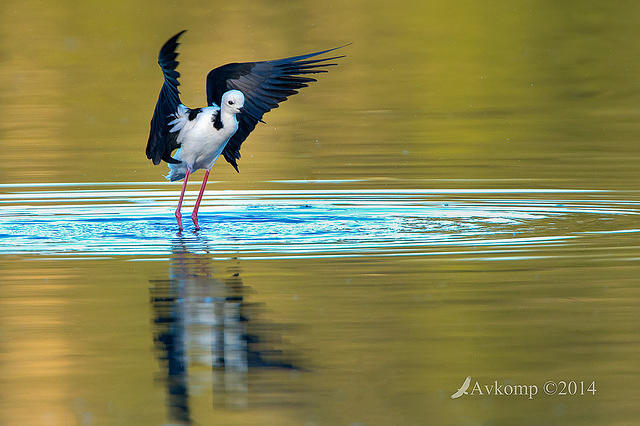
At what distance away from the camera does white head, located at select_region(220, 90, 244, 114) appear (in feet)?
47.1

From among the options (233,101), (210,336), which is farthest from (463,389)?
(233,101)

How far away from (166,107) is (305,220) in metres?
1.82

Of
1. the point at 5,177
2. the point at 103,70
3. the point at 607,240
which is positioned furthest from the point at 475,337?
the point at 103,70

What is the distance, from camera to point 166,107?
14773mm

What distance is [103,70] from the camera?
3738 centimetres

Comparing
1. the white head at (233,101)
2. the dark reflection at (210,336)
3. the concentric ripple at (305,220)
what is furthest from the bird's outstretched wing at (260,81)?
the dark reflection at (210,336)

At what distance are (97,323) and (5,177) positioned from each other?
967 centimetres

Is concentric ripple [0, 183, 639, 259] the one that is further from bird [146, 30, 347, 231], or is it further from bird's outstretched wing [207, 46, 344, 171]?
bird's outstretched wing [207, 46, 344, 171]

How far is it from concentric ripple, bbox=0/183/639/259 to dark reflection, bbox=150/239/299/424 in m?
1.70

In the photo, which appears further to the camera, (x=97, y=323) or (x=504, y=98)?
(x=504, y=98)

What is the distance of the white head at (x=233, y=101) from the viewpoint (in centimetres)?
1435

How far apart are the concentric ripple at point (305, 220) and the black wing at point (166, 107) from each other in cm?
67

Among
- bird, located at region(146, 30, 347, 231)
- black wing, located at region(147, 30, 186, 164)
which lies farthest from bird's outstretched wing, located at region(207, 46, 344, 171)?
black wing, located at region(147, 30, 186, 164)

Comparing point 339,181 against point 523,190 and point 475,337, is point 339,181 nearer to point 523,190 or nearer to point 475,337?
point 523,190
